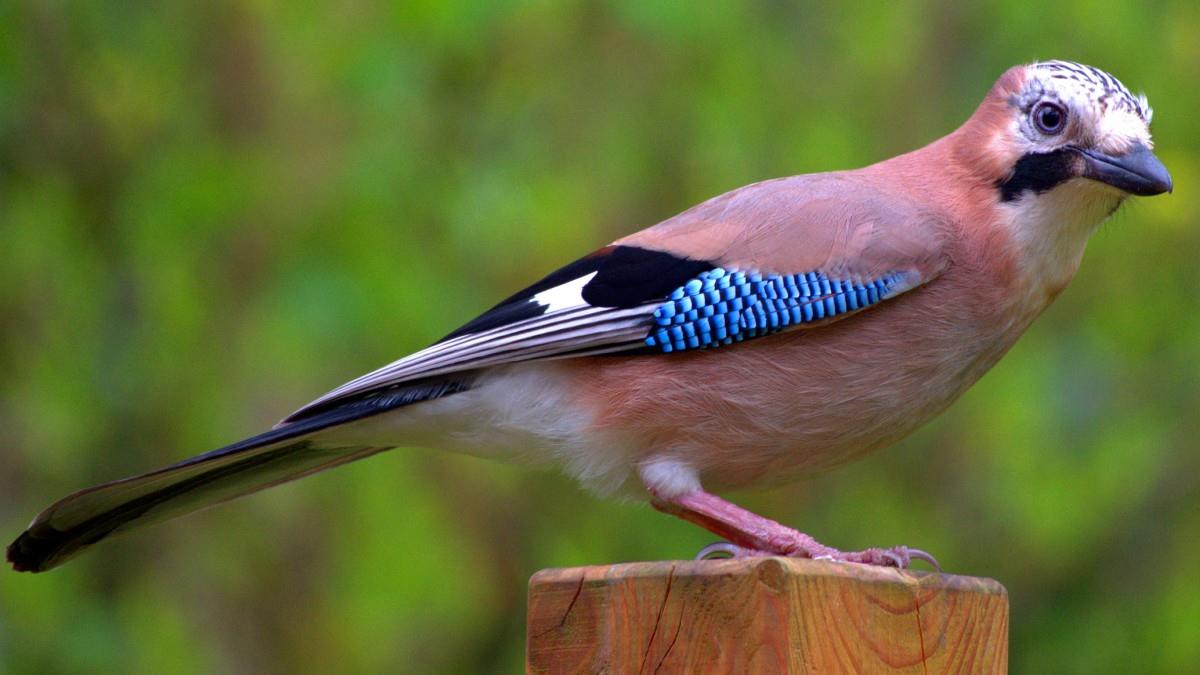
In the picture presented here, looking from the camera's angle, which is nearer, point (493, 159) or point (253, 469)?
point (253, 469)

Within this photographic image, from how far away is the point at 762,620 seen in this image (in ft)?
7.67

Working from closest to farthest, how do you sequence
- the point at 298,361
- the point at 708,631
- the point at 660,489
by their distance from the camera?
1. the point at 708,631
2. the point at 660,489
3. the point at 298,361

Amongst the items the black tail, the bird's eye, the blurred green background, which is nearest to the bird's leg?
the black tail

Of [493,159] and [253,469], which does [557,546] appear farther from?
[253,469]

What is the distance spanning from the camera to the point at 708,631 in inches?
93.8

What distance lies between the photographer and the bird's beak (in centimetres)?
352

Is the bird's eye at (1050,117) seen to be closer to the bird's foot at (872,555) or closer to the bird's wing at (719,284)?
the bird's wing at (719,284)

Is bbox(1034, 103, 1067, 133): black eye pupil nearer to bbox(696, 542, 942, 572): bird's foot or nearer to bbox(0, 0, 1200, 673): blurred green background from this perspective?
bbox(696, 542, 942, 572): bird's foot

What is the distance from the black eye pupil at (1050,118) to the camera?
12.2 ft

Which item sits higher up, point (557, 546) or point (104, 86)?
point (104, 86)

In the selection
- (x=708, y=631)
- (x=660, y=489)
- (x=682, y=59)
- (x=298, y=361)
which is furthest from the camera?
(x=682, y=59)

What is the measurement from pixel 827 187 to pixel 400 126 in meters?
2.50

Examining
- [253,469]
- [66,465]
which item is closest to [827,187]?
[253,469]

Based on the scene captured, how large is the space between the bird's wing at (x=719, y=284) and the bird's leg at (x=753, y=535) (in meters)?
0.36
